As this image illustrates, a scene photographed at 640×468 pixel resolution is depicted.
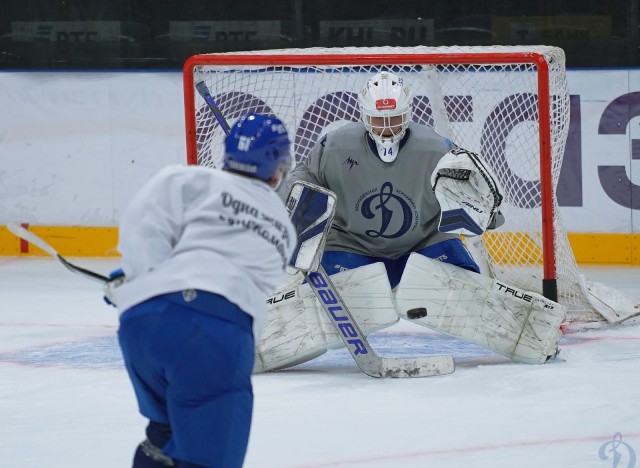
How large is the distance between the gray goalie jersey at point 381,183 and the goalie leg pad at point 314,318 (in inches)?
10.1

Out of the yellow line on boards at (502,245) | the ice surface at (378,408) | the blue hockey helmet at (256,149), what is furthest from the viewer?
the yellow line on boards at (502,245)

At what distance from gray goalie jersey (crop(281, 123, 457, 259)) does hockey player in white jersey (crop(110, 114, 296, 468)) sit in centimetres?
196

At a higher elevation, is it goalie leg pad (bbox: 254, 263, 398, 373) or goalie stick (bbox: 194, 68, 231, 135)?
goalie stick (bbox: 194, 68, 231, 135)

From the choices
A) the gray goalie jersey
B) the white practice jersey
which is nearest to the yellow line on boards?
the gray goalie jersey

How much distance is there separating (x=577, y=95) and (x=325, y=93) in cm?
151

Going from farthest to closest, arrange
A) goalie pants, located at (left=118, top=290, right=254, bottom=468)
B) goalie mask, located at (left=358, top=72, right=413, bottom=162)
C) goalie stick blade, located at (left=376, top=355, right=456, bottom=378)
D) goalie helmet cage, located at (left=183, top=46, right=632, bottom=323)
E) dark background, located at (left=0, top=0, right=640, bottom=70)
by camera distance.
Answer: dark background, located at (left=0, top=0, right=640, bottom=70), goalie helmet cage, located at (left=183, top=46, right=632, bottom=323), goalie mask, located at (left=358, top=72, right=413, bottom=162), goalie stick blade, located at (left=376, top=355, right=456, bottom=378), goalie pants, located at (left=118, top=290, right=254, bottom=468)

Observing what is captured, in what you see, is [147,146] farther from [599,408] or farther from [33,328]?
[599,408]

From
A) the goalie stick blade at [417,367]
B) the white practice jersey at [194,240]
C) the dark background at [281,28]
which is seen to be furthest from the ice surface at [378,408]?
the dark background at [281,28]

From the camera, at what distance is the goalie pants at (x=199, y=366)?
7.59 feet

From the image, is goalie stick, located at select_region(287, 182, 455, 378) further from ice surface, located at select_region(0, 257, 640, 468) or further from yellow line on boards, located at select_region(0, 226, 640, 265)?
yellow line on boards, located at select_region(0, 226, 640, 265)

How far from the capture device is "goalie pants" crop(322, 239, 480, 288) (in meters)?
4.51

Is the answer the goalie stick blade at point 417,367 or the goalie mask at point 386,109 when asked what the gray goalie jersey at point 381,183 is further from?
the goalie stick blade at point 417,367

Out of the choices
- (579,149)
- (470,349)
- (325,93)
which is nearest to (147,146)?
(325,93)

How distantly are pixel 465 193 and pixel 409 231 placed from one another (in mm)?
467
